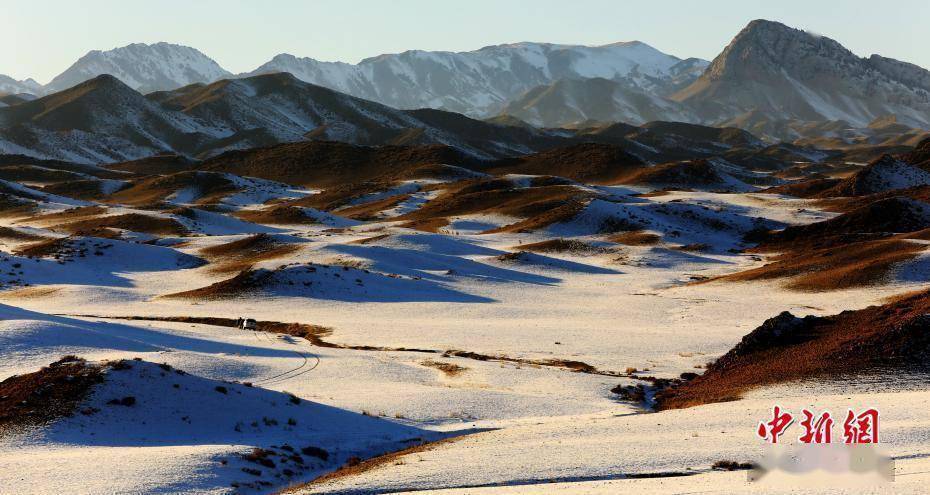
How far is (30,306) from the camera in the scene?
6212cm

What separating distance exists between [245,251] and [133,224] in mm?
32033

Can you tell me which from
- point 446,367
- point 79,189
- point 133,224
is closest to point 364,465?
point 446,367

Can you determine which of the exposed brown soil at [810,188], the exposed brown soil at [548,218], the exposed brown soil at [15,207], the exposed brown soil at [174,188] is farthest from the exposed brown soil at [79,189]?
the exposed brown soil at [810,188]

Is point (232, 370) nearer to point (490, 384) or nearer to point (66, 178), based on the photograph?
point (490, 384)

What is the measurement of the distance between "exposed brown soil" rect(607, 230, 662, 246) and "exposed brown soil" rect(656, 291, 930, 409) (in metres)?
57.6

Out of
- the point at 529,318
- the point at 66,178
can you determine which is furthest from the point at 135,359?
the point at 66,178

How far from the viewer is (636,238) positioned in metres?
102

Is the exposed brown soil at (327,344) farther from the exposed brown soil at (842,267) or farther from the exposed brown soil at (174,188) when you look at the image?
the exposed brown soil at (174,188)

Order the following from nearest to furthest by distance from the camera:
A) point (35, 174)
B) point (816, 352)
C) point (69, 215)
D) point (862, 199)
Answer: point (816, 352) < point (862, 199) < point (69, 215) < point (35, 174)

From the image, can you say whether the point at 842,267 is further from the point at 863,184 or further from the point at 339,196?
the point at 339,196

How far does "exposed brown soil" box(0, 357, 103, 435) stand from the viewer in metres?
28.6

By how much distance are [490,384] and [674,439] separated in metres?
13.9

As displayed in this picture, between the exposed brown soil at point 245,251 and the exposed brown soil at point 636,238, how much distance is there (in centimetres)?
3794

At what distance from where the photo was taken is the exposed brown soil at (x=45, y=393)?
2857cm
